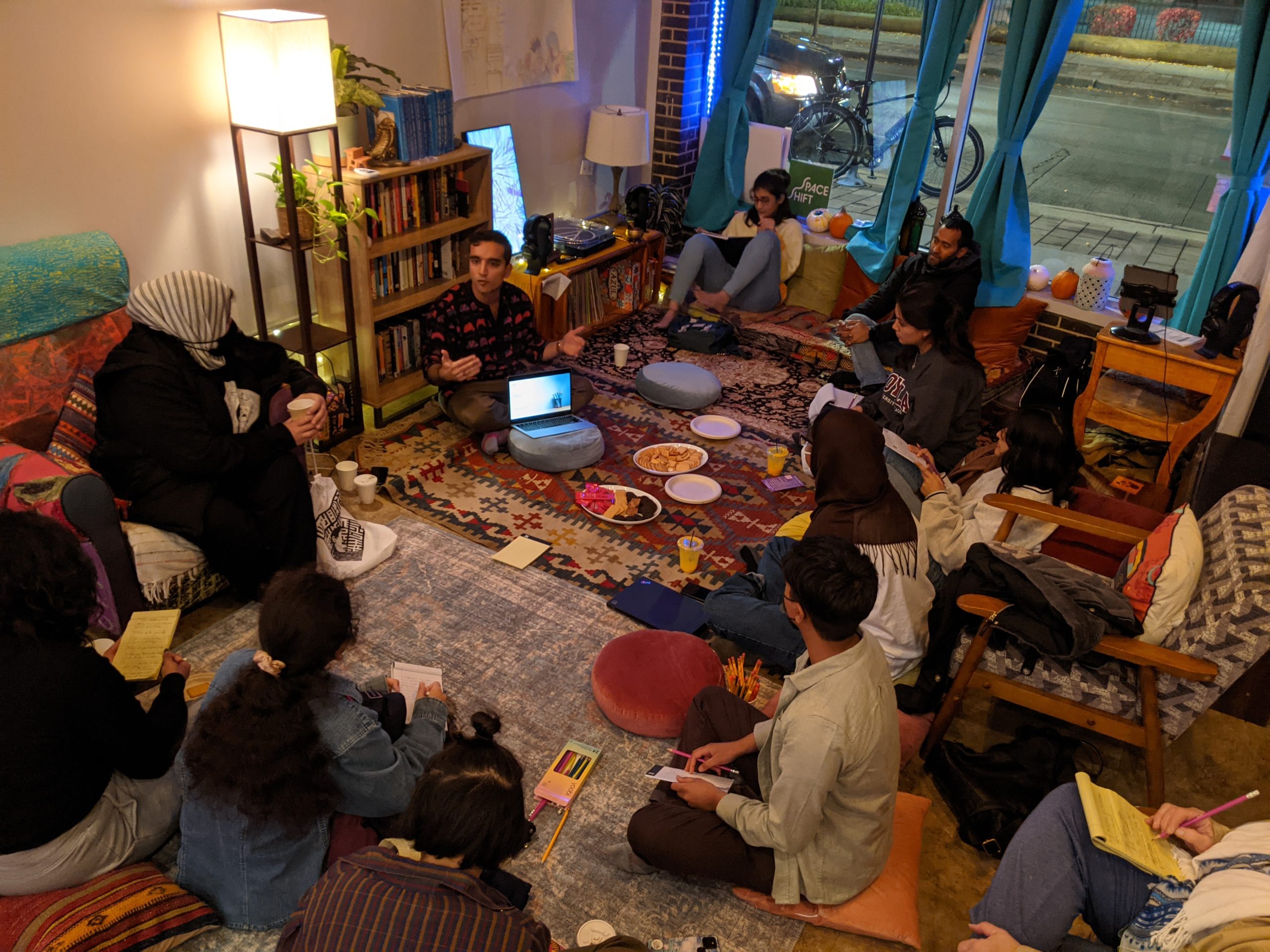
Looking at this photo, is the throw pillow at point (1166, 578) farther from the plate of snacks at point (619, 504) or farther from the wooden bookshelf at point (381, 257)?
the wooden bookshelf at point (381, 257)

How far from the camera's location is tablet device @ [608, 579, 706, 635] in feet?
11.0

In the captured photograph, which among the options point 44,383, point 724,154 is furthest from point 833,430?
point 724,154

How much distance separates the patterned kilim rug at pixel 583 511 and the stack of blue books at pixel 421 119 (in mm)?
1333

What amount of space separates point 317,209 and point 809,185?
3567 millimetres

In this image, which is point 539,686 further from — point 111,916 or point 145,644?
point 111,916

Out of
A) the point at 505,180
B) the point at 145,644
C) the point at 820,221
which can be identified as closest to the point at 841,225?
the point at 820,221

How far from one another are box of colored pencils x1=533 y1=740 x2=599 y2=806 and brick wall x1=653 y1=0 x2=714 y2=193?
4.84 meters

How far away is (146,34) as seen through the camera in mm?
3469

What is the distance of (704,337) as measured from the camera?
5551 millimetres

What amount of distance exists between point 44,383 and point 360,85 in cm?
190

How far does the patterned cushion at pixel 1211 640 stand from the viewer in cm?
252

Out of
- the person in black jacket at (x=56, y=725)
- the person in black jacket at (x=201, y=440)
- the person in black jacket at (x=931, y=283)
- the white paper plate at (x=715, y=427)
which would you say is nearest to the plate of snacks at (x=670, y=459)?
the white paper plate at (x=715, y=427)

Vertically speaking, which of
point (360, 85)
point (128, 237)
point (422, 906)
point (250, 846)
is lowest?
point (250, 846)

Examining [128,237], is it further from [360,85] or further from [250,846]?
[250,846]
